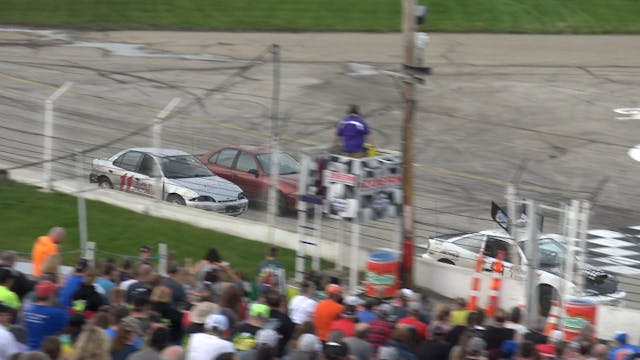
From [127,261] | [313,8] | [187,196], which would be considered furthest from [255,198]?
[313,8]

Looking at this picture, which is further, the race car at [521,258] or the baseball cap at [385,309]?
the race car at [521,258]

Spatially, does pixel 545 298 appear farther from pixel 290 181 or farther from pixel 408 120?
pixel 290 181

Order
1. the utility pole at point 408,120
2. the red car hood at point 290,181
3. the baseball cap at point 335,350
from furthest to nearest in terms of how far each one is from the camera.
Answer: the red car hood at point 290,181, the utility pole at point 408,120, the baseball cap at point 335,350

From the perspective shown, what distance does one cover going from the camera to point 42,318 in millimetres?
10695

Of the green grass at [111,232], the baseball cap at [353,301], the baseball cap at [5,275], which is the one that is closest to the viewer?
the baseball cap at [5,275]

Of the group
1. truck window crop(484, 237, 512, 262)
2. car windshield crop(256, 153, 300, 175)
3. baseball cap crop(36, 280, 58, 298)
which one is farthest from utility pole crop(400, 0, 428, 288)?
baseball cap crop(36, 280, 58, 298)

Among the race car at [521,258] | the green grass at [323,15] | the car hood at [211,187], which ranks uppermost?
the green grass at [323,15]

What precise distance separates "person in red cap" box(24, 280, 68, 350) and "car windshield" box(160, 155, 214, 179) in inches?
408

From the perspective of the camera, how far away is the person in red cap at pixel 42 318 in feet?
35.1

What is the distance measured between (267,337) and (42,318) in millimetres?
1987

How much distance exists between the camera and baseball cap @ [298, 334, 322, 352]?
33.7 ft

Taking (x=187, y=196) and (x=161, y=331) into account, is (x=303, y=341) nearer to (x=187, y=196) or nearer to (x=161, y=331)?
(x=161, y=331)

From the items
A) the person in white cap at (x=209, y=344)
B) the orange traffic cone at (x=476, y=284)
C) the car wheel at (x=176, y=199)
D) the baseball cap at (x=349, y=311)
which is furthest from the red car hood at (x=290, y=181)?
the person in white cap at (x=209, y=344)

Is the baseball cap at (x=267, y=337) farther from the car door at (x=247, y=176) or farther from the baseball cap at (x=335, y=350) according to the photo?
the car door at (x=247, y=176)
